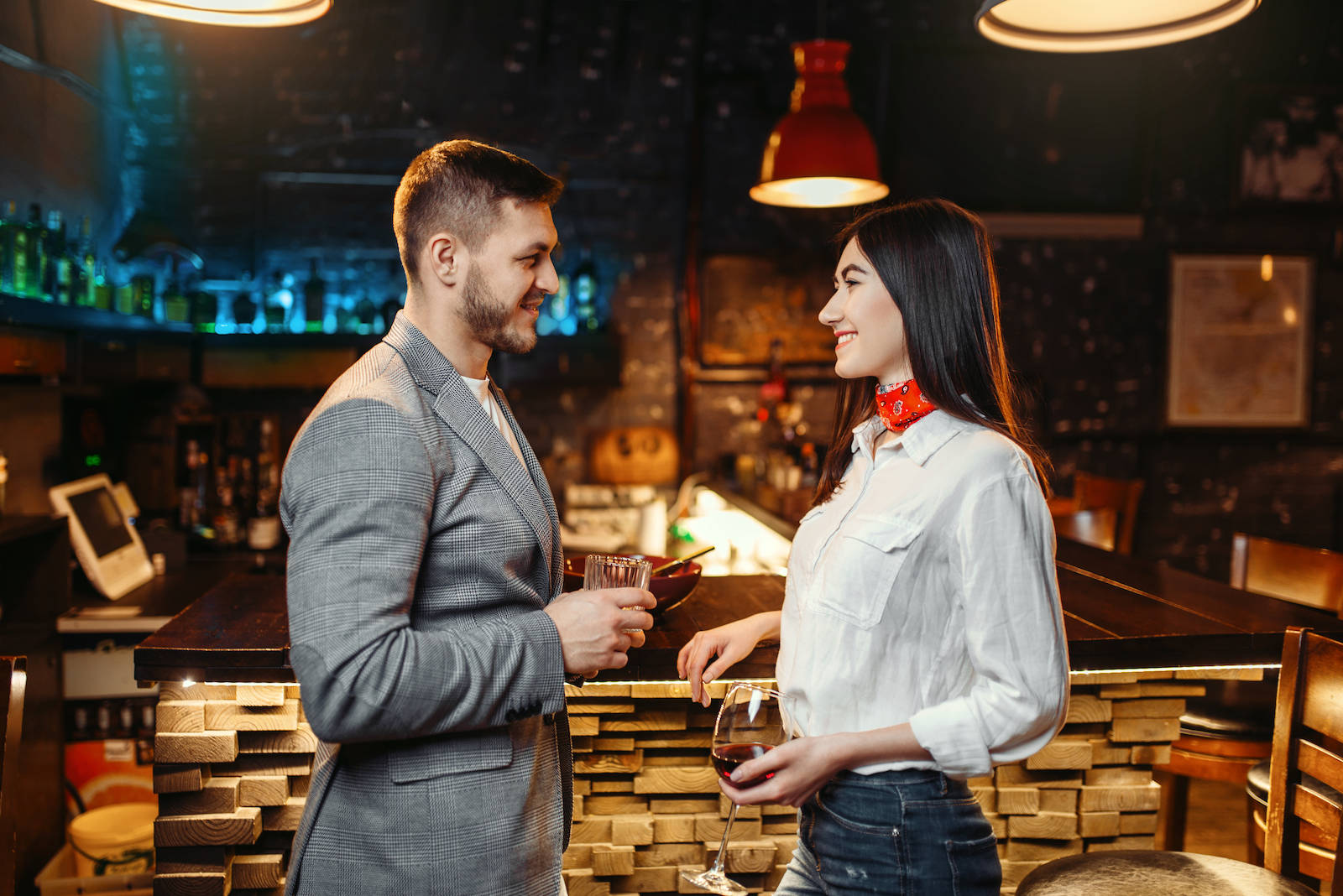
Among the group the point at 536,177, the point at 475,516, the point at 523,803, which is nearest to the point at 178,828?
the point at 523,803

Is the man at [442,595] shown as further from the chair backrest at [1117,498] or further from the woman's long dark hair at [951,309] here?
the chair backrest at [1117,498]

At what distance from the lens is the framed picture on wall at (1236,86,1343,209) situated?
5246 millimetres

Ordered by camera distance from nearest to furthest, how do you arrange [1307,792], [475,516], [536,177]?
[475,516]
[536,177]
[1307,792]

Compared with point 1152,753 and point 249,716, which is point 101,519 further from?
point 1152,753

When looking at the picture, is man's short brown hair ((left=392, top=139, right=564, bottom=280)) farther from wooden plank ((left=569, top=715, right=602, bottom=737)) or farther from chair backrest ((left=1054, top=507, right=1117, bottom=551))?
chair backrest ((left=1054, top=507, right=1117, bottom=551))

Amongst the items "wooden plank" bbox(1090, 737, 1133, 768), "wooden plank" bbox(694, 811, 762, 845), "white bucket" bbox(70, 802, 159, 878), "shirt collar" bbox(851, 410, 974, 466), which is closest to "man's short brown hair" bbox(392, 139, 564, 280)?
"shirt collar" bbox(851, 410, 974, 466)

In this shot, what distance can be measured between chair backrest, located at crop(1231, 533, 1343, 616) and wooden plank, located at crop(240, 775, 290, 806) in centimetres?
255

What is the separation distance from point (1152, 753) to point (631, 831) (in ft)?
3.48

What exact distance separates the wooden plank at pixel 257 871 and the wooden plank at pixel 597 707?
23.6 inches

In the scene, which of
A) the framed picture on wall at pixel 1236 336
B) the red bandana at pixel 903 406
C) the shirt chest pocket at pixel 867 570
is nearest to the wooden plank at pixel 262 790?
the shirt chest pocket at pixel 867 570

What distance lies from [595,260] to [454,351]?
154 inches

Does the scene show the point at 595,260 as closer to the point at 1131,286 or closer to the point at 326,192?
the point at 326,192

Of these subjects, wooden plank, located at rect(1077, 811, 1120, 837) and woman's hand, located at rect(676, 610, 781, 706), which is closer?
woman's hand, located at rect(676, 610, 781, 706)

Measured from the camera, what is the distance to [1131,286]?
534cm
